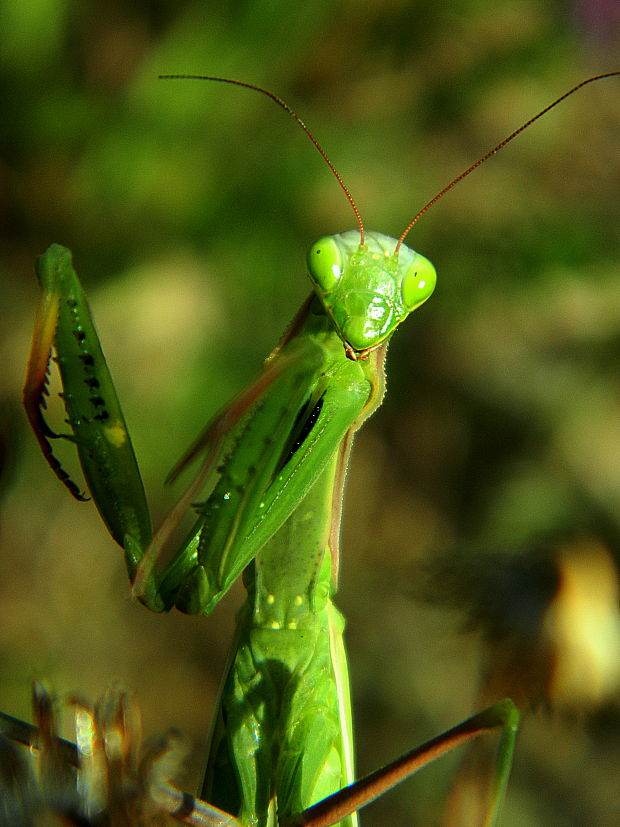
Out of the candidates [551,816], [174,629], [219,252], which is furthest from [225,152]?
[551,816]

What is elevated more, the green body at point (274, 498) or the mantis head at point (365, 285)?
the mantis head at point (365, 285)

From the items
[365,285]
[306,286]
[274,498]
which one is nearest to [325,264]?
[365,285]

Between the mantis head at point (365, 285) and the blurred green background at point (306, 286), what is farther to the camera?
the blurred green background at point (306, 286)

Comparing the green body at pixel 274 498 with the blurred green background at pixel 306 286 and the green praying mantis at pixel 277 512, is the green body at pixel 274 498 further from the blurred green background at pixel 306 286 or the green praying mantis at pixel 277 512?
the blurred green background at pixel 306 286

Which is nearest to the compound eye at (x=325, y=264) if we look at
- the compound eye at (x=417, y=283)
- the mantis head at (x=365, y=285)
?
the mantis head at (x=365, y=285)

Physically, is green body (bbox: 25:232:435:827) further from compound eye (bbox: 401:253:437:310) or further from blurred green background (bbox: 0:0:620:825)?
blurred green background (bbox: 0:0:620:825)
